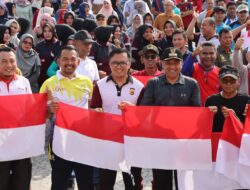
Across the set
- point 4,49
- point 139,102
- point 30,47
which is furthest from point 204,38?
→ point 4,49

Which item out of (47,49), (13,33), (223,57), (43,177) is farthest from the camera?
(13,33)

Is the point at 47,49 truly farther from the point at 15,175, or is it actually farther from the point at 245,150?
the point at 245,150

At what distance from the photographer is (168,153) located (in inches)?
232

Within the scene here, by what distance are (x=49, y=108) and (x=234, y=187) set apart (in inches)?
85.4

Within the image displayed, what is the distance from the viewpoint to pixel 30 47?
9461mm

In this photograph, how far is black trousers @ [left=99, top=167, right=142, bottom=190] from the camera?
6.12 metres

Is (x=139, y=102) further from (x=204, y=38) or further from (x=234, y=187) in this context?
(x=204, y=38)

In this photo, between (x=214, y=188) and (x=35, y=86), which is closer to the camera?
(x=214, y=188)

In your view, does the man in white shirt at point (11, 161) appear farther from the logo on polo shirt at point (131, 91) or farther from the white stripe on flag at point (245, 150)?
the white stripe on flag at point (245, 150)

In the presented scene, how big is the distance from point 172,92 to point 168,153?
0.65 metres

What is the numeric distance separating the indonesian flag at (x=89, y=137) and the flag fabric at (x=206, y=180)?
2.14ft

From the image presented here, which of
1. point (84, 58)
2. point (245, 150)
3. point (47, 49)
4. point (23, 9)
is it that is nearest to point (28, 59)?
point (47, 49)

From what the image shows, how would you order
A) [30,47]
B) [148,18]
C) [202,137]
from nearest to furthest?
[202,137]
[30,47]
[148,18]

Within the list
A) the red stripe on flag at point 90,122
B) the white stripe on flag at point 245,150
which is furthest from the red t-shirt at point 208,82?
the red stripe on flag at point 90,122
